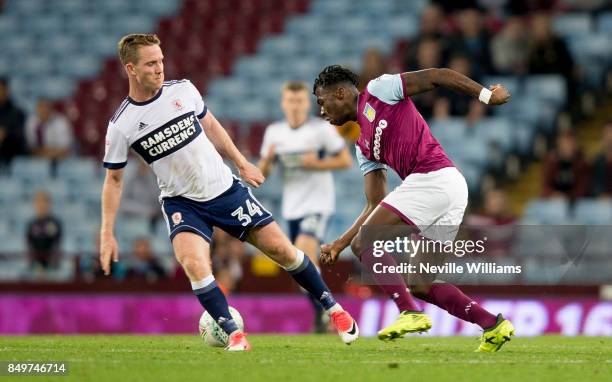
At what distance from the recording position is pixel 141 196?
54.6 ft

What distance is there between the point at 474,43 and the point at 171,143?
9.46 meters

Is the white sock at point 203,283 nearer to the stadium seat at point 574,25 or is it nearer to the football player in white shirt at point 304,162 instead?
the football player in white shirt at point 304,162

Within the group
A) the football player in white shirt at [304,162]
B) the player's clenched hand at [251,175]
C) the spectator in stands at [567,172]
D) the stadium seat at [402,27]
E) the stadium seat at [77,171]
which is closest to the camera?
the player's clenched hand at [251,175]

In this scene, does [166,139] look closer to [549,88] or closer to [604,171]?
[604,171]

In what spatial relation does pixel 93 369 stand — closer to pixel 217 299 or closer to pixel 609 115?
pixel 217 299

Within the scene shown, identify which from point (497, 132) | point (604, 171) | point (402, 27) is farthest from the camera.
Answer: point (402, 27)

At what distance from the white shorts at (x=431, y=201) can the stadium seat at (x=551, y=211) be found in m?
7.00

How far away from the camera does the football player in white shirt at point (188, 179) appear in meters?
8.61

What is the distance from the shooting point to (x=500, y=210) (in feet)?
47.9

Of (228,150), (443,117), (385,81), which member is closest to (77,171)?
(443,117)

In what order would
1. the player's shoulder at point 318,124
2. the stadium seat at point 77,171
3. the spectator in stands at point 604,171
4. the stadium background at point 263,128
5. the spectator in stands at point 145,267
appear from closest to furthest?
1. the player's shoulder at point 318,124
2. the stadium background at point 263,128
3. the spectator in stands at point 145,267
4. the spectator in stands at point 604,171
5. the stadium seat at point 77,171

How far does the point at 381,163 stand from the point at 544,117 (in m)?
8.71


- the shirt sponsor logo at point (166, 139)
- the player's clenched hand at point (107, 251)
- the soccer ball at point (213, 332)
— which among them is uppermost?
the shirt sponsor logo at point (166, 139)

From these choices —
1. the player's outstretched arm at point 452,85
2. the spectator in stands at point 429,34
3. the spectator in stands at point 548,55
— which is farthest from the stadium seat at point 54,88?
the player's outstretched arm at point 452,85
